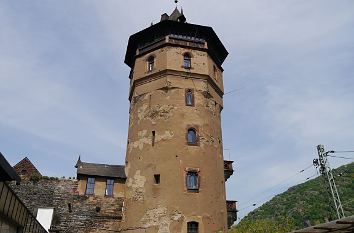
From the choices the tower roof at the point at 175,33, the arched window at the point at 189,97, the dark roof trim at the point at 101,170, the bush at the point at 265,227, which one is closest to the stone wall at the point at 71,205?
the dark roof trim at the point at 101,170

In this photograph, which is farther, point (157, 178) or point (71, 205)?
point (71, 205)

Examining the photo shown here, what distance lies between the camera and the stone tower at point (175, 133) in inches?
810

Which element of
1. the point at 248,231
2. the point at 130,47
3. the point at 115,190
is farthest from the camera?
the point at 130,47

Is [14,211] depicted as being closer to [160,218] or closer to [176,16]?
[160,218]

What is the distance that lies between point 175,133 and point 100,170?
6.58 meters

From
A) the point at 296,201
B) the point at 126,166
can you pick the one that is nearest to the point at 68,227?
the point at 126,166

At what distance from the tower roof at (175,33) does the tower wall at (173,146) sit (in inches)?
56.4

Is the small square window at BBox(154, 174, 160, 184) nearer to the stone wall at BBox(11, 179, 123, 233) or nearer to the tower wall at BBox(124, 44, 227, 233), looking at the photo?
the tower wall at BBox(124, 44, 227, 233)

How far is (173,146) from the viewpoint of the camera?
2209 centimetres

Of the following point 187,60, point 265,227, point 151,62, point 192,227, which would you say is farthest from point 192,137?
point 265,227

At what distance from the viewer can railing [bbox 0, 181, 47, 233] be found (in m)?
9.10

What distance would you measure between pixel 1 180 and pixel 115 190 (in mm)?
15234

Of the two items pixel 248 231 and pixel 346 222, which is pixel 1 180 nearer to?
pixel 346 222

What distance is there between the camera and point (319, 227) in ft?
31.4
